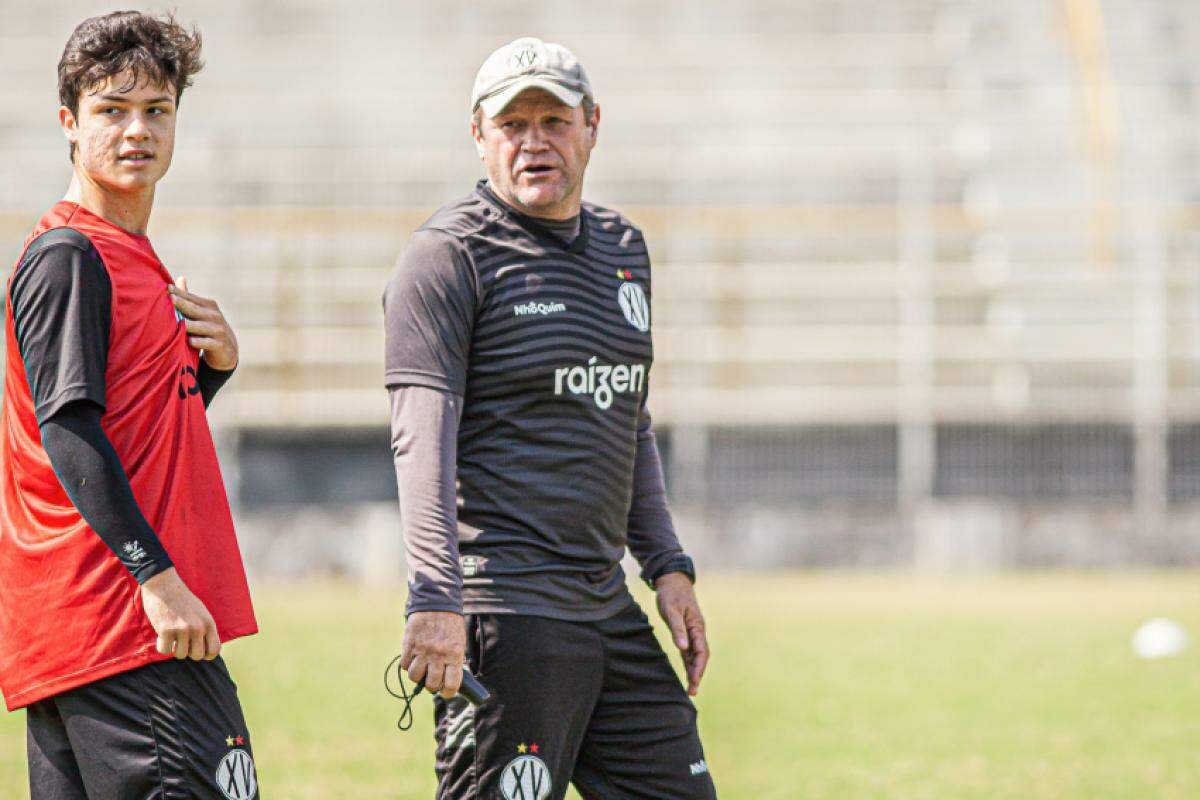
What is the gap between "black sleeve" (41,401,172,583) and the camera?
3.23 metres

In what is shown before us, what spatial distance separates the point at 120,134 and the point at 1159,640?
10955 millimetres

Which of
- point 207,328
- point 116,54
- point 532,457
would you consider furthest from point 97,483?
point 532,457

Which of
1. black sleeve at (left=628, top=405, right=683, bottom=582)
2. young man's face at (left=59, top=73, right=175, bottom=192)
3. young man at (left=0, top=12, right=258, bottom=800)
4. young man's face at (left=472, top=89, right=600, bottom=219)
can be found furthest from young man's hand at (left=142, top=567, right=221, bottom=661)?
black sleeve at (left=628, top=405, right=683, bottom=582)

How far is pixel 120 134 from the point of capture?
3441 mm

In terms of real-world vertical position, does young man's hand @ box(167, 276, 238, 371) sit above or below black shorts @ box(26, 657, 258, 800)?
above

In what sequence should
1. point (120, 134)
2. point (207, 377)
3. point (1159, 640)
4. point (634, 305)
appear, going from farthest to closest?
point (1159, 640) < point (634, 305) < point (207, 377) < point (120, 134)

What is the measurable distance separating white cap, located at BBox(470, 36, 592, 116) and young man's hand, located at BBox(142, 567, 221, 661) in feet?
4.01

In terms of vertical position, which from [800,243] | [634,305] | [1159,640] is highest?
[800,243]

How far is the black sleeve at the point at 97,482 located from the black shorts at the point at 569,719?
2.56 ft

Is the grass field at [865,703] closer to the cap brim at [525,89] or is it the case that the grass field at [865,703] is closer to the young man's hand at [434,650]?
the young man's hand at [434,650]

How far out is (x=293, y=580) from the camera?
19438 mm

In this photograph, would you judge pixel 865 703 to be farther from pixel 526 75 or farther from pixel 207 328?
pixel 207 328

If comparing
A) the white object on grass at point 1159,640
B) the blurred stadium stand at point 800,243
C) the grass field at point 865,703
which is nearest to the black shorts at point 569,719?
the grass field at point 865,703

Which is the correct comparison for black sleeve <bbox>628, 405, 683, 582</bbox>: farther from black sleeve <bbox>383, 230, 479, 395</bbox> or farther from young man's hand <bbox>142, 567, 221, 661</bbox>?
young man's hand <bbox>142, 567, 221, 661</bbox>
